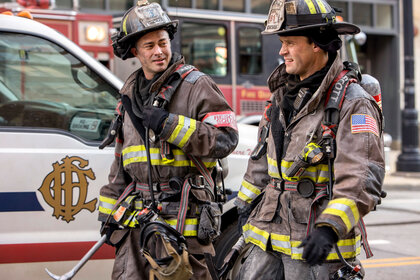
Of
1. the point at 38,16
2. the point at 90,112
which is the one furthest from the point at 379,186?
the point at 38,16

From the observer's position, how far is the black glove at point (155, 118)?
3430 millimetres

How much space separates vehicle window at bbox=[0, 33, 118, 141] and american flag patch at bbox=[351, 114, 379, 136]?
6.95 feet

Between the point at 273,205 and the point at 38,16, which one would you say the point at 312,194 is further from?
the point at 38,16

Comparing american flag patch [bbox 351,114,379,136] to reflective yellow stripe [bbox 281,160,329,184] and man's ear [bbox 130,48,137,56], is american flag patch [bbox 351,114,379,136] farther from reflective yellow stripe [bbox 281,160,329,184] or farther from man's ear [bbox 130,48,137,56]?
man's ear [bbox 130,48,137,56]

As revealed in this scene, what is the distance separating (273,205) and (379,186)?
0.54 m

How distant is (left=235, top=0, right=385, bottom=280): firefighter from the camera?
9.39 ft

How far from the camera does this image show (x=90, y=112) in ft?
15.3

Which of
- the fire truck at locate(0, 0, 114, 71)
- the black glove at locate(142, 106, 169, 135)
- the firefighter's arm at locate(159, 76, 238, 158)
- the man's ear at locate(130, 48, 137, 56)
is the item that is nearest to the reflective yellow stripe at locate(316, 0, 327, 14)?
the firefighter's arm at locate(159, 76, 238, 158)

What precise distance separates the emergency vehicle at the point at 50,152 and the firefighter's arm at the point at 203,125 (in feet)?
3.57

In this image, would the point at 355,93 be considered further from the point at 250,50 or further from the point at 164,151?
the point at 250,50

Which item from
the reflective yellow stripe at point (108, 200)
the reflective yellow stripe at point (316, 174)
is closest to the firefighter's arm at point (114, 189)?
the reflective yellow stripe at point (108, 200)

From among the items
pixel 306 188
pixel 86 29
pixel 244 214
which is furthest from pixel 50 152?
pixel 86 29

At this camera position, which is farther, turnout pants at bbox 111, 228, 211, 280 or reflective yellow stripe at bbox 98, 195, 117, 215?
reflective yellow stripe at bbox 98, 195, 117, 215

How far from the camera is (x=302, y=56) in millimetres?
3156
